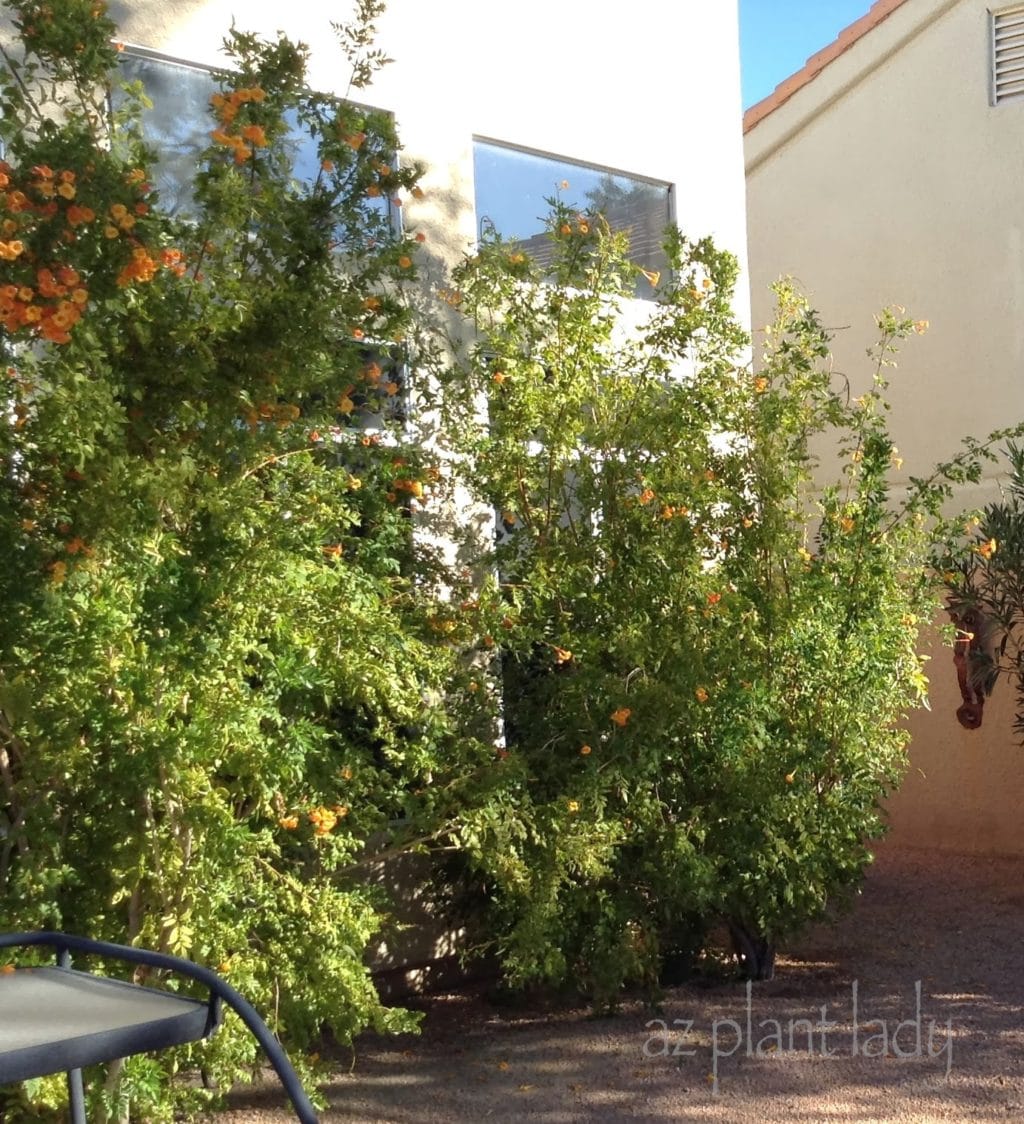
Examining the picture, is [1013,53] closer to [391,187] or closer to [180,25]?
[180,25]

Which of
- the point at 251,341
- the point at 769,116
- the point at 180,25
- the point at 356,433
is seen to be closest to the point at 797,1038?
the point at 356,433

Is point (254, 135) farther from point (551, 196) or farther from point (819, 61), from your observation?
point (819, 61)

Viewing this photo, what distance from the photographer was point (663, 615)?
5.78m

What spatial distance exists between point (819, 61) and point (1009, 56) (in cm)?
167

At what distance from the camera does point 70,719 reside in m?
4.01

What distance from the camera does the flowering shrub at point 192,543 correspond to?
3.66 meters

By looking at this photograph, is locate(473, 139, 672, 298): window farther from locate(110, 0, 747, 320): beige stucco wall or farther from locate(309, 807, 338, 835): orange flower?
locate(309, 807, 338, 835): orange flower

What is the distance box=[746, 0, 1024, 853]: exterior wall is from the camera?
34.4ft

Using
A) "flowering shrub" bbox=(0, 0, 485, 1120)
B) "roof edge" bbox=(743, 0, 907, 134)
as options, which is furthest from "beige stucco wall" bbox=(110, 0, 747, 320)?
"roof edge" bbox=(743, 0, 907, 134)

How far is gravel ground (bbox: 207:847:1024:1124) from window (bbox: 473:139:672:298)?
367cm

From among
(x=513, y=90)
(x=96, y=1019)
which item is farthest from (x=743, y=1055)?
(x=513, y=90)

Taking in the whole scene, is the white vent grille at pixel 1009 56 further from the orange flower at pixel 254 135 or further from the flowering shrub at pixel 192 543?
the orange flower at pixel 254 135

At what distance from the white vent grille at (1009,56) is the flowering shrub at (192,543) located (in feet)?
24.9

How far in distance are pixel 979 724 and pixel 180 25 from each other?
22.5 ft
